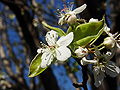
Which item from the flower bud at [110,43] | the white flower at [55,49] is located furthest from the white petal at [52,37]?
the flower bud at [110,43]

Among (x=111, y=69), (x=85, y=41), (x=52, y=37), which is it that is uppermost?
(x=52, y=37)

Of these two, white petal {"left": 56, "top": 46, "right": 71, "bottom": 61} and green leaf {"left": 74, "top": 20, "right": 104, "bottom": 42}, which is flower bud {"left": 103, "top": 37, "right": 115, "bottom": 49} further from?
white petal {"left": 56, "top": 46, "right": 71, "bottom": 61}

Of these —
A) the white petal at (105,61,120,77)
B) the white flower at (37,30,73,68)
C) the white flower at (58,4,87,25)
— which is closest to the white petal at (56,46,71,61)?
the white flower at (37,30,73,68)

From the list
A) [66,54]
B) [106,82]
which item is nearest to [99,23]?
[66,54]

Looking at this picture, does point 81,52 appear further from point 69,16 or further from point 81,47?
point 69,16

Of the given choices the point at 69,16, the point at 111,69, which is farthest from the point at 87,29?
the point at 111,69

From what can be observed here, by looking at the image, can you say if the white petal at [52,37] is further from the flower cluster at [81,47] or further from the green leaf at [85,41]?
the green leaf at [85,41]
